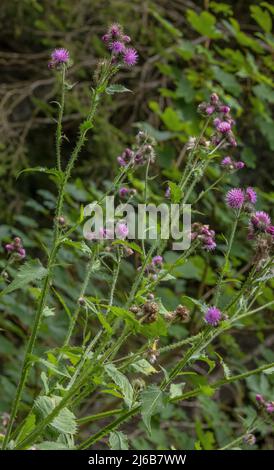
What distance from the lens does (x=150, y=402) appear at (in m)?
1.40

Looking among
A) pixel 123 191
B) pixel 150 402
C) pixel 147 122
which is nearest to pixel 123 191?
pixel 123 191

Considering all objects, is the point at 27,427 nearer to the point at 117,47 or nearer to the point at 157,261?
the point at 157,261

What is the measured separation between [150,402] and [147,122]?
3.64 meters

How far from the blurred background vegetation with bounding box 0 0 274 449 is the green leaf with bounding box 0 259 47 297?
5.91 ft

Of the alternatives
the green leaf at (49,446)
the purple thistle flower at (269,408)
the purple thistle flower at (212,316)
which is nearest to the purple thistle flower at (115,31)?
the purple thistle flower at (212,316)

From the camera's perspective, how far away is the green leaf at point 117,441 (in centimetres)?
149

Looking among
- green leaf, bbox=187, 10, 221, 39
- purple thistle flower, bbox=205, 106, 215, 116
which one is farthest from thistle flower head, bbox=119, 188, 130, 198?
green leaf, bbox=187, 10, 221, 39

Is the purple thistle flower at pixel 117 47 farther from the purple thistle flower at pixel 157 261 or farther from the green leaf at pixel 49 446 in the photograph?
the green leaf at pixel 49 446

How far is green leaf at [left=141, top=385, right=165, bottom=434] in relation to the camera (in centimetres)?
137

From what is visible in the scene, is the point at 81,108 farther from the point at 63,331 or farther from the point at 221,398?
the point at 221,398

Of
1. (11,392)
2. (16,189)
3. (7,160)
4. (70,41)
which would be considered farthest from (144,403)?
(70,41)

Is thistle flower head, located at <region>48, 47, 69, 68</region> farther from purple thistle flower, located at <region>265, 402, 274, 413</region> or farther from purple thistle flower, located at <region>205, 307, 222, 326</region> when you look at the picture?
purple thistle flower, located at <region>265, 402, 274, 413</region>

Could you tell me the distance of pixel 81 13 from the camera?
4969 millimetres
